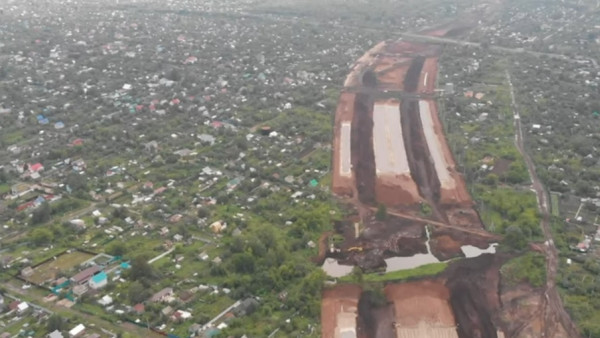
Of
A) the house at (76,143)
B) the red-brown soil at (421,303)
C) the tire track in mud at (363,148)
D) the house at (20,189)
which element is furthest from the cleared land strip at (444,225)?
the house at (76,143)

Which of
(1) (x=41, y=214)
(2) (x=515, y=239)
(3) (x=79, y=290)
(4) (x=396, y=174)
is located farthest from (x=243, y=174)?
(2) (x=515, y=239)

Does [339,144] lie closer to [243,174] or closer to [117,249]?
[243,174]

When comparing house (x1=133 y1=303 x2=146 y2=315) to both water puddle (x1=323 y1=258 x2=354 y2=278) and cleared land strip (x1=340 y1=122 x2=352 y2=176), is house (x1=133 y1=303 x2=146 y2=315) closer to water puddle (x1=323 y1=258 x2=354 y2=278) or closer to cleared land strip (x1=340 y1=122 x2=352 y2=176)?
water puddle (x1=323 y1=258 x2=354 y2=278)

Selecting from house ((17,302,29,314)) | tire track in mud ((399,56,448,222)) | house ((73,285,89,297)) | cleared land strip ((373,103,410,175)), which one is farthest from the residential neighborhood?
cleared land strip ((373,103,410,175))

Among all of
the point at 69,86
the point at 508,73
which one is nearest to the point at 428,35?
the point at 508,73

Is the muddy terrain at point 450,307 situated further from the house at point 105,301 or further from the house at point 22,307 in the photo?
the house at point 22,307

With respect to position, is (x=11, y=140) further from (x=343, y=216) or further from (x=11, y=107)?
(x=343, y=216)
